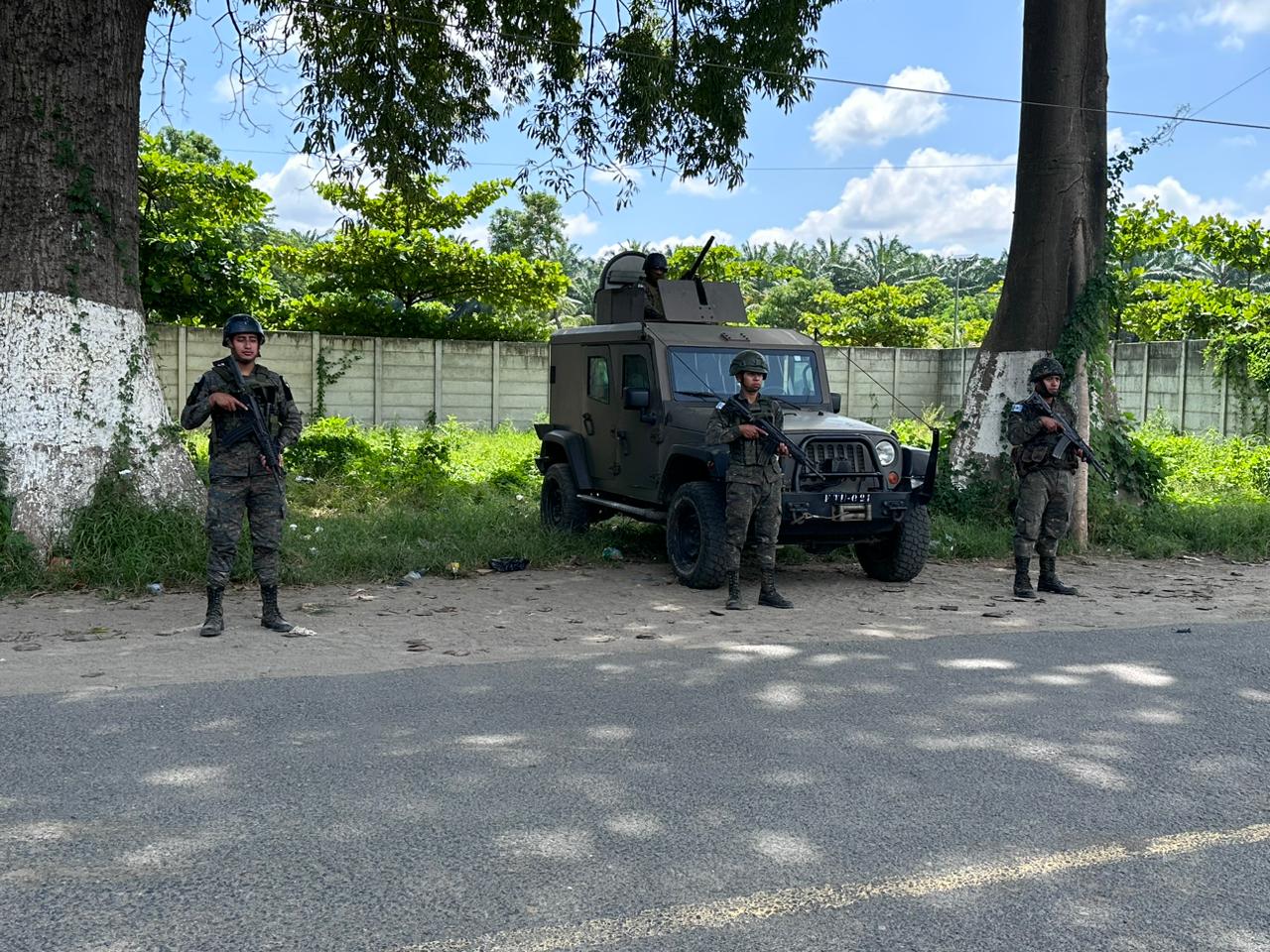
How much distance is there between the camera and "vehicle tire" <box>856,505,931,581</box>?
8.99 metres

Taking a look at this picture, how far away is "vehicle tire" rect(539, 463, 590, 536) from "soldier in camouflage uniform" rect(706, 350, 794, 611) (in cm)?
276

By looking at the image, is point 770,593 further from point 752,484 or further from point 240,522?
point 240,522

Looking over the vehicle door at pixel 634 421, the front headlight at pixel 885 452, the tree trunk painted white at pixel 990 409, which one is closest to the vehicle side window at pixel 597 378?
the vehicle door at pixel 634 421

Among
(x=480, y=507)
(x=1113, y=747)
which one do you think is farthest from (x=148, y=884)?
(x=480, y=507)

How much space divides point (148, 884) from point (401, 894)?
0.71 meters

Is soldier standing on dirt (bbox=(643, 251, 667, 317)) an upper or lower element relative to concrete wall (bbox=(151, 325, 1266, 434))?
upper

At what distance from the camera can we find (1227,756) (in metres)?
4.57

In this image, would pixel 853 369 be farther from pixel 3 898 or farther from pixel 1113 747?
pixel 3 898

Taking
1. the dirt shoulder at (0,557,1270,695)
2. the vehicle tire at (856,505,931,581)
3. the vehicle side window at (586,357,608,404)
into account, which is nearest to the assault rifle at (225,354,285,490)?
the dirt shoulder at (0,557,1270,695)

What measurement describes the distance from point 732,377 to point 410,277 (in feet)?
65.9

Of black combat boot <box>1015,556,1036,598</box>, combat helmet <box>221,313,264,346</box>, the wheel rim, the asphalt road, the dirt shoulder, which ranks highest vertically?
combat helmet <box>221,313,264,346</box>

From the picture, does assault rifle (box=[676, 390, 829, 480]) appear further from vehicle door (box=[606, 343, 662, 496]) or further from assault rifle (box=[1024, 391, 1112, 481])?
assault rifle (box=[1024, 391, 1112, 481])

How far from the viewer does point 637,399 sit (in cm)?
923

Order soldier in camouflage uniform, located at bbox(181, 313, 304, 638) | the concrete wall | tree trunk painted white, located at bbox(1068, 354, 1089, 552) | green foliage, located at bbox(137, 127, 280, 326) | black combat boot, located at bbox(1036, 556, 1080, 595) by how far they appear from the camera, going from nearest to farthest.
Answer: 1. soldier in camouflage uniform, located at bbox(181, 313, 304, 638)
2. black combat boot, located at bbox(1036, 556, 1080, 595)
3. tree trunk painted white, located at bbox(1068, 354, 1089, 552)
4. the concrete wall
5. green foliage, located at bbox(137, 127, 280, 326)
